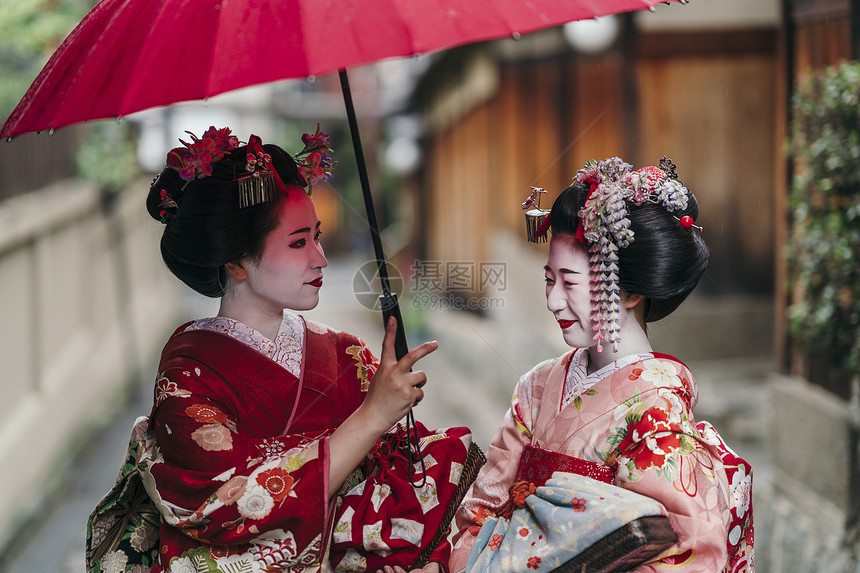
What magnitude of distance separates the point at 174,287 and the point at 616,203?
51.2ft

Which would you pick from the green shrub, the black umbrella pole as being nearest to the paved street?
the black umbrella pole

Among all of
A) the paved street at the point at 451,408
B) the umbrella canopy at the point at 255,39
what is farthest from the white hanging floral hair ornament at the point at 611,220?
the paved street at the point at 451,408

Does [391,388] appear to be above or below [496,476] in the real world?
above

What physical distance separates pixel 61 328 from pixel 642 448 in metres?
8.05

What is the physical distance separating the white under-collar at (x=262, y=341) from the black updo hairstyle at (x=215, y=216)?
0.18m

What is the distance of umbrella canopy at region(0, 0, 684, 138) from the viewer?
6.61 ft

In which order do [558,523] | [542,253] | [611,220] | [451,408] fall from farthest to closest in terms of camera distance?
[451,408] → [542,253] → [611,220] → [558,523]

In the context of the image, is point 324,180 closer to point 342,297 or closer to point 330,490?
point 330,490

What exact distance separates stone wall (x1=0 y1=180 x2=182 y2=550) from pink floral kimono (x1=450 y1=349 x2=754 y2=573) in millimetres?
1409

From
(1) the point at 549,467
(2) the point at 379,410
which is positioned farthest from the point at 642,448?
(2) the point at 379,410

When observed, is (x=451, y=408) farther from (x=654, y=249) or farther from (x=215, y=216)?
(x=654, y=249)

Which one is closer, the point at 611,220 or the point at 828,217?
the point at 611,220

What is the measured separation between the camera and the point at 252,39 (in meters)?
2.08

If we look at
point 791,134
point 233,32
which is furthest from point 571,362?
point 791,134
